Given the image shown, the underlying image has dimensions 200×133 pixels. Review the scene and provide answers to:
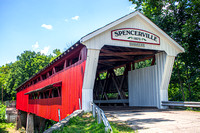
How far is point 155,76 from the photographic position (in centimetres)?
1204

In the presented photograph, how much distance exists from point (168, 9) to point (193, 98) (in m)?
7.95

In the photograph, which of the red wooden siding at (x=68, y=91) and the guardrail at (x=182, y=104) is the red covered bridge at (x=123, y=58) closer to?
the red wooden siding at (x=68, y=91)

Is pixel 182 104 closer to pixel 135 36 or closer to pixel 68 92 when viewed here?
pixel 135 36

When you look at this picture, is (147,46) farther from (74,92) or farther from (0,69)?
(0,69)

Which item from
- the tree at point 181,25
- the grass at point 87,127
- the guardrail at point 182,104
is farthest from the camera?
the tree at point 181,25

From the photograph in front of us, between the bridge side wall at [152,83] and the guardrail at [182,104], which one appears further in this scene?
the bridge side wall at [152,83]

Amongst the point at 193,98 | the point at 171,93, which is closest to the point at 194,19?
the point at 193,98

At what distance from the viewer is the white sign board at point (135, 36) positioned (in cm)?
993

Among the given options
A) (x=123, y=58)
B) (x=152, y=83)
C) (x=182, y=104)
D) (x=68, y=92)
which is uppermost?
(x=123, y=58)

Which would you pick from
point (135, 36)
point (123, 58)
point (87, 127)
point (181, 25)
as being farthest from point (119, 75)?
point (87, 127)

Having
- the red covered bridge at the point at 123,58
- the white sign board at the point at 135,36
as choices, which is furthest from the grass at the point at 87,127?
the white sign board at the point at 135,36

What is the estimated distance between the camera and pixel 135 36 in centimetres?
1041

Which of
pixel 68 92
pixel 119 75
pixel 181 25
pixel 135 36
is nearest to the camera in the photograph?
pixel 135 36

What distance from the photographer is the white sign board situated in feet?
32.6
